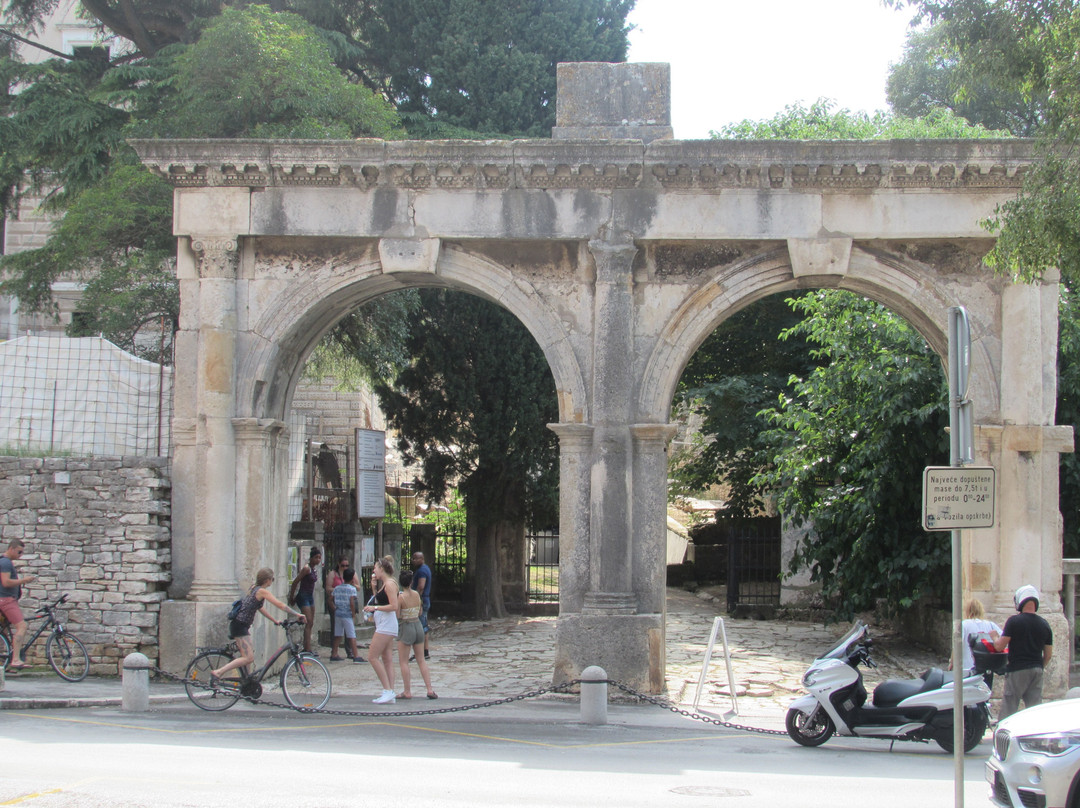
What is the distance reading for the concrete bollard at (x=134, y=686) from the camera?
1118 cm

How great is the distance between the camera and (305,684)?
11.5 metres

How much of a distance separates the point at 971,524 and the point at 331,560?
13.6 meters

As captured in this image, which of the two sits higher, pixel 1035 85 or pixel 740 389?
pixel 1035 85

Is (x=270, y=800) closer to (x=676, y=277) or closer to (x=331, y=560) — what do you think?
(x=676, y=277)

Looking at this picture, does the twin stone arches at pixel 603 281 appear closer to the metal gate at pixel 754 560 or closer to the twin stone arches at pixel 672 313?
the twin stone arches at pixel 672 313

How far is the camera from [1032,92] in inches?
456

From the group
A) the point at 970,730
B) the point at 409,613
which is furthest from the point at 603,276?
the point at 970,730

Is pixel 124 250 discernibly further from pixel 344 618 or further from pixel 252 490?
pixel 344 618

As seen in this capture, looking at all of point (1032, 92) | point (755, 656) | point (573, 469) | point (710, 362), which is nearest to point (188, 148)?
point (573, 469)

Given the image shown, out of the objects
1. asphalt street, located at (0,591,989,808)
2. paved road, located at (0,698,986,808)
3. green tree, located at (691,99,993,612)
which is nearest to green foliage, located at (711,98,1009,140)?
green tree, located at (691,99,993,612)

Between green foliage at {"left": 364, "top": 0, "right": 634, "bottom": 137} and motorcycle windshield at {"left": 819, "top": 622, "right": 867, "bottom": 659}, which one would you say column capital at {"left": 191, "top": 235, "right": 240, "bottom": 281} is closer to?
motorcycle windshield at {"left": 819, "top": 622, "right": 867, "bottom": 659}

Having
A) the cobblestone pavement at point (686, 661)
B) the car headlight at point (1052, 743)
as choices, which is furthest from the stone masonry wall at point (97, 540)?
the car headlight at point (1052, 743)

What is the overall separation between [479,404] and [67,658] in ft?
33.4

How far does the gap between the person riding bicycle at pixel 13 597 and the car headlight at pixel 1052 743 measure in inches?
416
